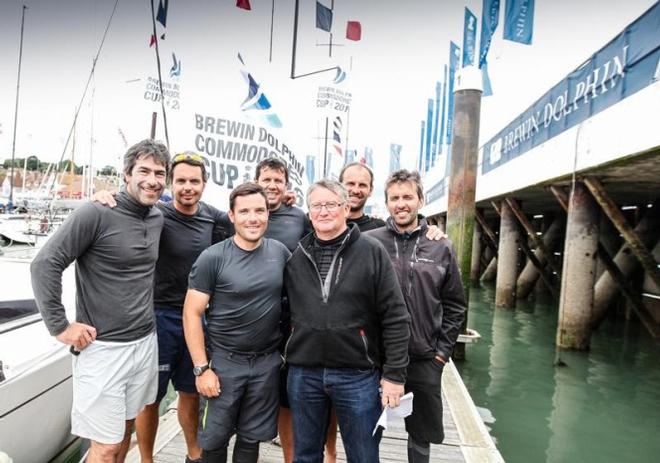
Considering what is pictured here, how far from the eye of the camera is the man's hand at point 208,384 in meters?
2.17

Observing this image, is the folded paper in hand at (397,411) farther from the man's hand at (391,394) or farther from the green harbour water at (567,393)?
the green harbour water at (567,393)

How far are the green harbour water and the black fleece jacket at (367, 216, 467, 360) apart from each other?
2722 mm

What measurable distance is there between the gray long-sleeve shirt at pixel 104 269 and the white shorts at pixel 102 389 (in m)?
0.07

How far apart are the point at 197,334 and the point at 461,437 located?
244 centimetres

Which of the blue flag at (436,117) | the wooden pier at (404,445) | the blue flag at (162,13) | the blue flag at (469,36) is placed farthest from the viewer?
the blue flag at (436,117)

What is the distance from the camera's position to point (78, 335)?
2.13 m

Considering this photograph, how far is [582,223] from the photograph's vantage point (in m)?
7.33

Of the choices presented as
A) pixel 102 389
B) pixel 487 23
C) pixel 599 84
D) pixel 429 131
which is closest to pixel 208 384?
pixel 102 389

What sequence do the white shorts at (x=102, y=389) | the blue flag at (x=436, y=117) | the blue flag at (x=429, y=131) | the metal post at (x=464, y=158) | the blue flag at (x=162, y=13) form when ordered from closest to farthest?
the white shorts at (x=102, y=389), the blue flag at (x=162, y=13), the metal post at (x=464, y=158), the blue flag at (x=436, y=117), the blue flag at (x=429, y=131)

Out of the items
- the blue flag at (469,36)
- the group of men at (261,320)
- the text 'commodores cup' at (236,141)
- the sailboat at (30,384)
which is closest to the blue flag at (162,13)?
the text 'commodores cup' at (236,141)

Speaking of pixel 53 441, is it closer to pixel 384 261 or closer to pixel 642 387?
pixel 384 261

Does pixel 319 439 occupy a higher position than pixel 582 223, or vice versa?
pixel 582 223

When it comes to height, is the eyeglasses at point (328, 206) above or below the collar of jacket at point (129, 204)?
above

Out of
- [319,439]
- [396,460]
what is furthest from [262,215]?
[396,460]
